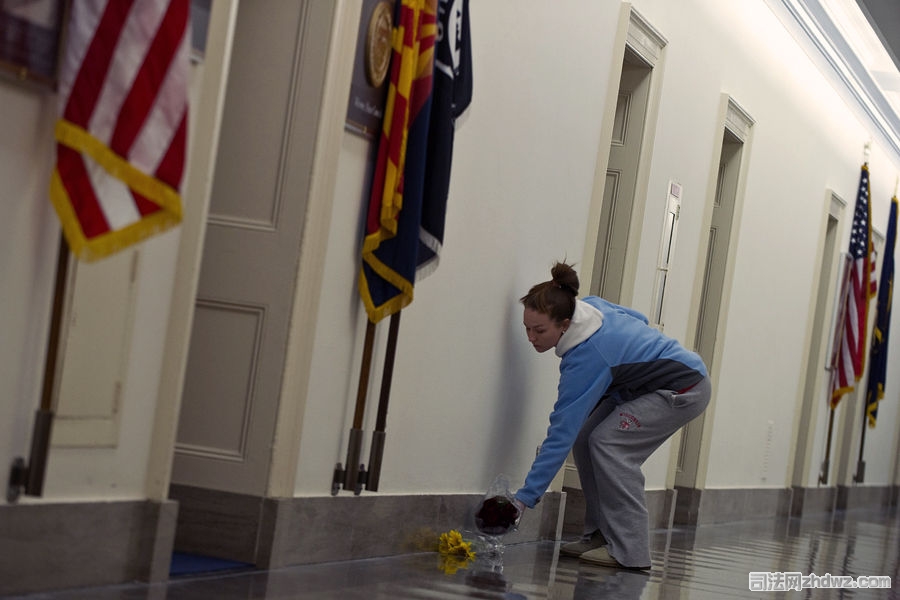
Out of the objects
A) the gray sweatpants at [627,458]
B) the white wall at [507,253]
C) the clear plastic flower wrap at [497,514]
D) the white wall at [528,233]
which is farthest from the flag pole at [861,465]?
Answer: the clear plastic flower wrap at [497,514]

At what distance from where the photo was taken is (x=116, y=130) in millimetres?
Answer: 3609

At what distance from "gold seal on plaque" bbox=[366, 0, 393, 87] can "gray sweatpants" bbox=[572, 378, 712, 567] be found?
248cm

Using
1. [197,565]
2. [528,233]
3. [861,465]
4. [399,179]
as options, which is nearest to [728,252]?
[528,233]

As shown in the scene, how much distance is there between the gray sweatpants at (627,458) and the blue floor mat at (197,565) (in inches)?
97.3

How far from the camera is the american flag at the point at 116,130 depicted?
3572mm

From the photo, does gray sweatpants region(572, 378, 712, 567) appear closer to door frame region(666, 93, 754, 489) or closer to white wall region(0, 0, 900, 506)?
white wall region(0, 0, 900, 506)

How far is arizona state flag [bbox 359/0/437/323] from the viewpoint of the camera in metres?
5.25

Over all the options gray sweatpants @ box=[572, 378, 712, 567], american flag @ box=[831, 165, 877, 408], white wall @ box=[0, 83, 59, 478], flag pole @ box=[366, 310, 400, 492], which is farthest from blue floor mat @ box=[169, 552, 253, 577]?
american flag @ box=[831, 165, 877, 408]

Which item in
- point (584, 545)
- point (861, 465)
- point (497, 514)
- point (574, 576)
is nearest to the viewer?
point (574, 576)

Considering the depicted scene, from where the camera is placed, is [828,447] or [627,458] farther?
[828,447]

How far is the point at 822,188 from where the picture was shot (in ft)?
44.8

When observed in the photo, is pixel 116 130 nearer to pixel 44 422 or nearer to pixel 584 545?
pixel 44 422

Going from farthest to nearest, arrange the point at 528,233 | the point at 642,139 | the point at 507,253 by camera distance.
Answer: the point at 642,139, the point at 528,233, the point at 507,253

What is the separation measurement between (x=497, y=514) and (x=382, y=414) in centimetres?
106
